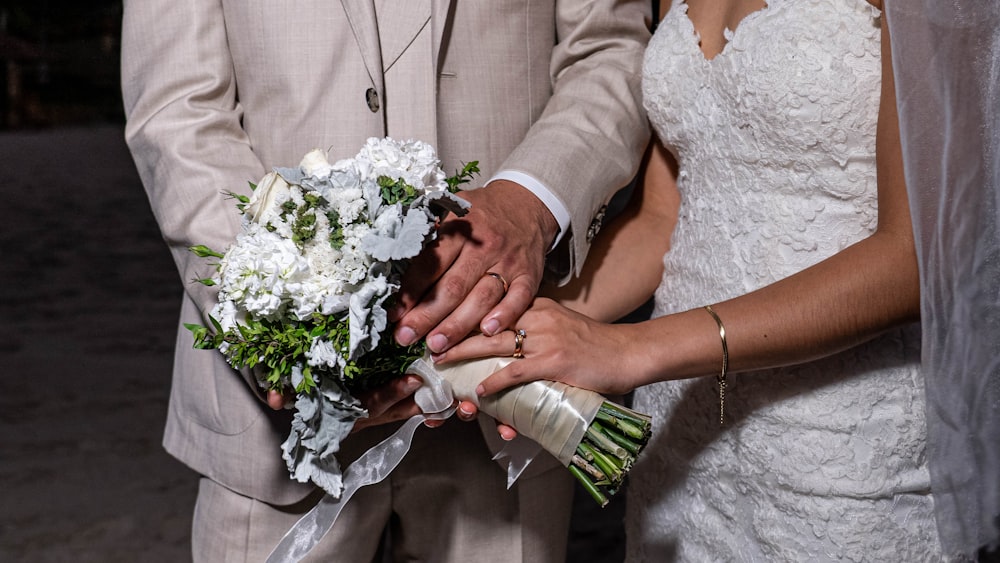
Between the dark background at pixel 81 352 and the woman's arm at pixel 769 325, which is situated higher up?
the woman's arm at pixel 769 325

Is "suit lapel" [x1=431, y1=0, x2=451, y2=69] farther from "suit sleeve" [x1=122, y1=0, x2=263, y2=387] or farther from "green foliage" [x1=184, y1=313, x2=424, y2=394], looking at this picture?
"green foliage" [x1=184, y1=313, x2=424, y2=394]

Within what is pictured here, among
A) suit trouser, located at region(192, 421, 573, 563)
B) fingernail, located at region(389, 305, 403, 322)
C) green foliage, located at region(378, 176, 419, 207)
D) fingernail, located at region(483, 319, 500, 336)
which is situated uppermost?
green foliage, located at region(378, 176, 419, 207)

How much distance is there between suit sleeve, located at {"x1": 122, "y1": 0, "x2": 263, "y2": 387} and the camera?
5.38ft

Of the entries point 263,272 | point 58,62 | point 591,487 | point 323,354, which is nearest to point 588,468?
point 591,487

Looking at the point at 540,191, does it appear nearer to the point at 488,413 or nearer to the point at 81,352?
the point at 488,413

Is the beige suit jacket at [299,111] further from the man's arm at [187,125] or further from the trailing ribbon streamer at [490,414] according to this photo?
the trailing ribbon streamer at [490,414]

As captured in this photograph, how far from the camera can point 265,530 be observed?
182cm

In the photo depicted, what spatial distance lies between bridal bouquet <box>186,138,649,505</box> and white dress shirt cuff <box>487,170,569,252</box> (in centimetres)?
21

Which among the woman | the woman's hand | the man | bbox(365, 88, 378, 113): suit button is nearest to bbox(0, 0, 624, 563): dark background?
the man

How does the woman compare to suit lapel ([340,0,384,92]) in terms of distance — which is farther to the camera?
suit lapel ([340,0,384,92])

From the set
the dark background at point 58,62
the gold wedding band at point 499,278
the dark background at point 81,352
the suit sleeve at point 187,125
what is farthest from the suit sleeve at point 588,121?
the dark background at point 58,62

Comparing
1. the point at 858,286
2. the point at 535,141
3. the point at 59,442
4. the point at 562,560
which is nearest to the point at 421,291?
the point at 535,141

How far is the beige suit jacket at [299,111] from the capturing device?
1.69 meters

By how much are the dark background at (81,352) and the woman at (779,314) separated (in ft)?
7.15
